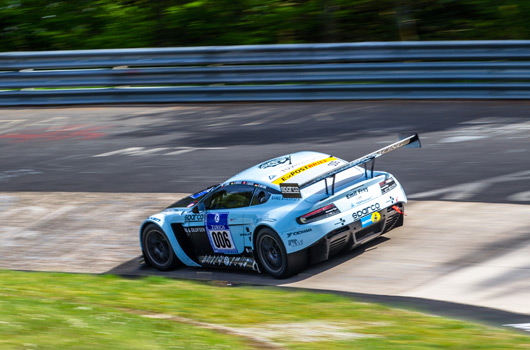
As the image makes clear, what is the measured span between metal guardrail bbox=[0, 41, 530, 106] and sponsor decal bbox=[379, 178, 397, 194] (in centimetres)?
791

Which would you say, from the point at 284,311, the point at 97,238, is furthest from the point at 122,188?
the point at 284,311

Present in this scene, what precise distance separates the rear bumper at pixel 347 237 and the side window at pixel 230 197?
3.60ft

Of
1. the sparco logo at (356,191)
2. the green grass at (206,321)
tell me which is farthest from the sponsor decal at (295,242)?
the sparco logo at (356,191)

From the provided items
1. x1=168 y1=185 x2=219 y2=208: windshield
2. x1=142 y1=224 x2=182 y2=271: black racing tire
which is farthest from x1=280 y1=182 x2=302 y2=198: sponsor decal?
x1=142 y1=224 x2=182 y2=271: black racing tire

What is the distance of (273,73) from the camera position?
1898 cm

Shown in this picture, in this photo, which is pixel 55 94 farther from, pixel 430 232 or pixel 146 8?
pixel 430 232

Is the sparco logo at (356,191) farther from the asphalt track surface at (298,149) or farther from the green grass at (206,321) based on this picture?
the green grass at (206,321)

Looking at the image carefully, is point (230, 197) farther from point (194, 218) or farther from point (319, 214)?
point (319, 214)

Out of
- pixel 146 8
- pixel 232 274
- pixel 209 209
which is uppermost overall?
pixel 146 8

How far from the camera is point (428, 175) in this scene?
12.9 metres

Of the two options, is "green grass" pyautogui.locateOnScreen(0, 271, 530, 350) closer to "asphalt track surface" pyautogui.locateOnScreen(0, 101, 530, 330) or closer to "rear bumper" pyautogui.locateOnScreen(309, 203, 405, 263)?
"asphalt track surface" pyautogui.locateOnScreen(0, 101, 530, 330)

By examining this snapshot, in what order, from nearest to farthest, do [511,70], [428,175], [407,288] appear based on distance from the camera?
[407,288] → [428,175] → [511,70]

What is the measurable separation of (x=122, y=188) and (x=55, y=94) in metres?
8.17

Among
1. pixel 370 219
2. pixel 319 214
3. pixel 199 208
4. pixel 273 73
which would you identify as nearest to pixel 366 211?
pixel 370 219
